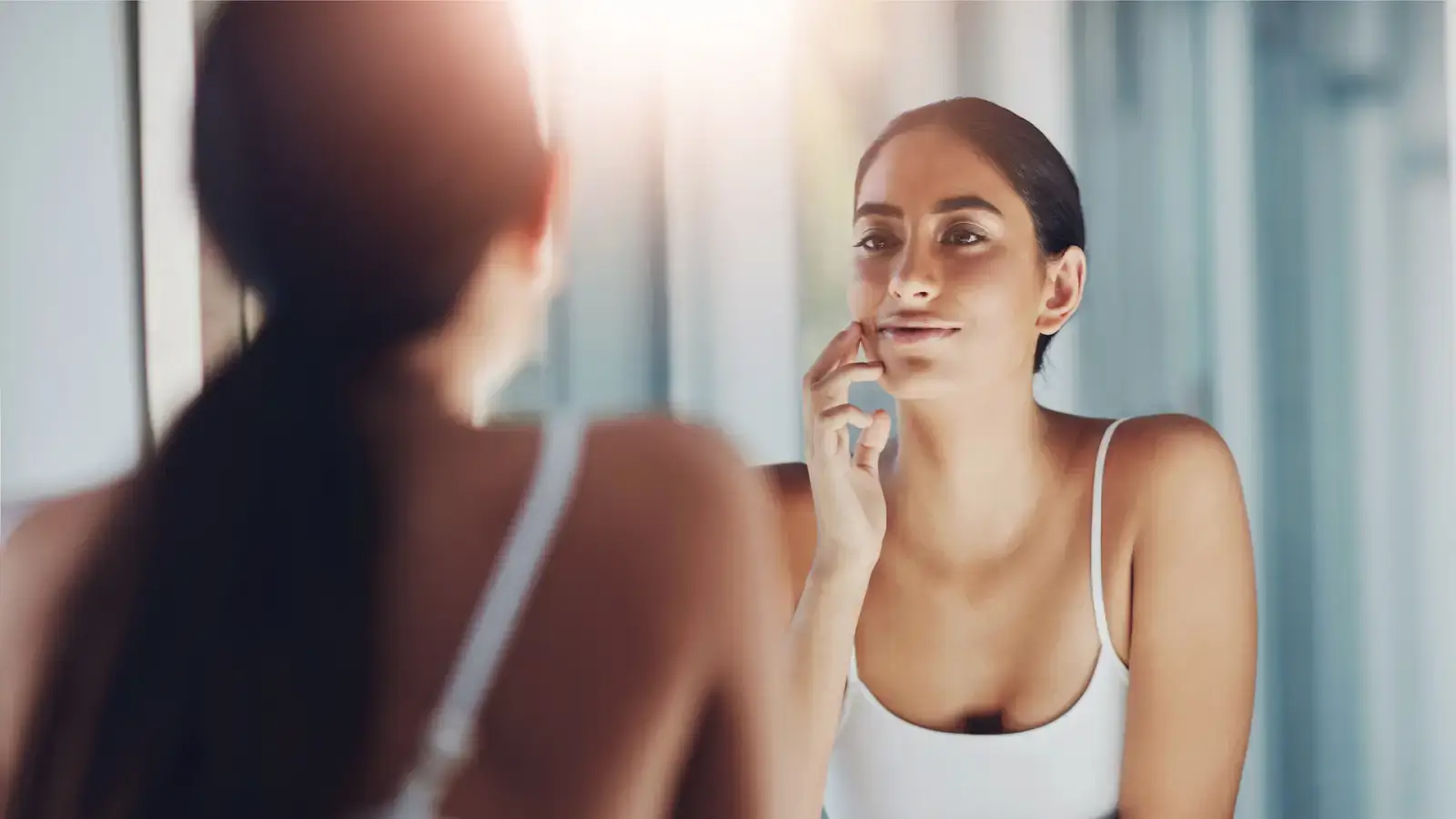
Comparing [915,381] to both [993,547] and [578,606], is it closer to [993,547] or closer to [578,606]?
[993,547]

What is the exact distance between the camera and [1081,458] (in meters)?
1.05

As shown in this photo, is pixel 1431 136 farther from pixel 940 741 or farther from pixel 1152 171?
pixel 940 741

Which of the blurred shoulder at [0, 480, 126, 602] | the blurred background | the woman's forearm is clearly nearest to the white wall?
the blurred background

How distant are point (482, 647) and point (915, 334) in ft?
1.96

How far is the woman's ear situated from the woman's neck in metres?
0.07

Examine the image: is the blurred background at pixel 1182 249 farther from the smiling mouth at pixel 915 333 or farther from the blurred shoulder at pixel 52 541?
the blurred shoulder at pixel 52 541

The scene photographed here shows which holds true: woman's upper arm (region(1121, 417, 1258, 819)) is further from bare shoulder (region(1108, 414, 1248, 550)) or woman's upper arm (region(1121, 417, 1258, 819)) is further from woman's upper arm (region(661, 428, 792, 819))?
woman's upper arm (region(661, 428, 792, 819))

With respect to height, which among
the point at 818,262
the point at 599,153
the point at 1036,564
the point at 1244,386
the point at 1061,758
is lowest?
the point at 1061,758

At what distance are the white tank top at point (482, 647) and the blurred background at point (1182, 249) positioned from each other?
545mm

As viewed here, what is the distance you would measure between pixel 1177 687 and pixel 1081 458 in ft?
0.70

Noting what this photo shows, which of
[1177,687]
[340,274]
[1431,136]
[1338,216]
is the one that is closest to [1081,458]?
[1177,687]

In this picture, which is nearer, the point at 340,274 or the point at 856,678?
the point at 340,274

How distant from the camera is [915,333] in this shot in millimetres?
1024

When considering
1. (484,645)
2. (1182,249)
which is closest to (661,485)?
(484,645)
